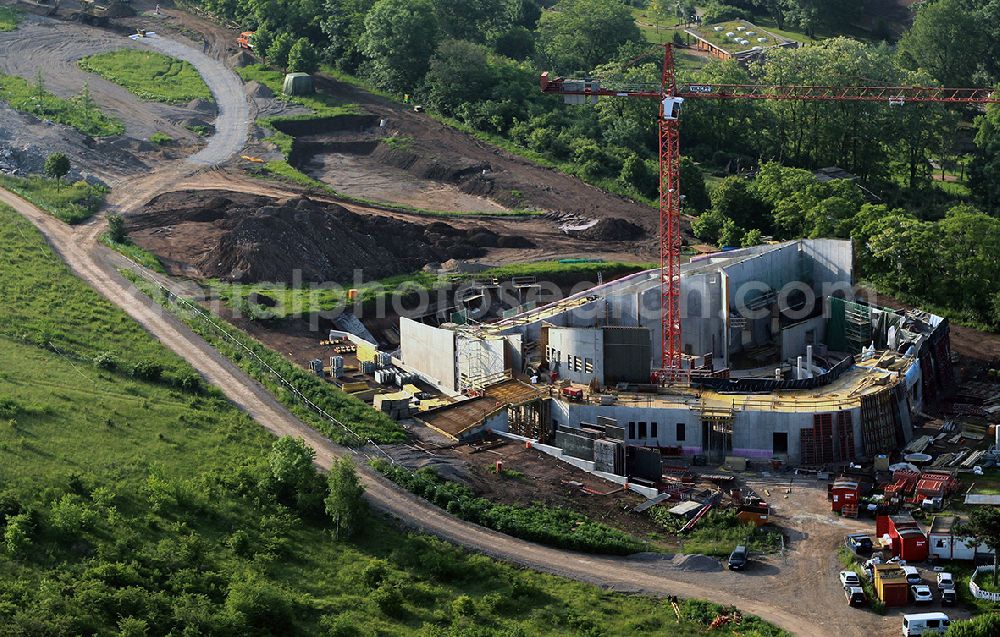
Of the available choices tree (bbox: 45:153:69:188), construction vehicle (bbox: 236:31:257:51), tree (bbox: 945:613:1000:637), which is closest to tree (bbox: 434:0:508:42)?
construction vehicle (bbox: 236:31:257:51)

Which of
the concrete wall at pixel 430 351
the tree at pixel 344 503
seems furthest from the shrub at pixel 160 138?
the tree at pixel 344 503

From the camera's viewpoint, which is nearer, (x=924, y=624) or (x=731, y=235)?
(x=924, y=624)

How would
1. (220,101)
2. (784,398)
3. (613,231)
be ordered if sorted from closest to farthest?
(784,398)
(613,231)
(220,101)

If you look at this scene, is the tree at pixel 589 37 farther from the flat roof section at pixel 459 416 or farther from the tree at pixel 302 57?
the flat roof section at pixel 459 416

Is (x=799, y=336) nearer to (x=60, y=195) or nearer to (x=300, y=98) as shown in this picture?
Result: (x=60, y=195)

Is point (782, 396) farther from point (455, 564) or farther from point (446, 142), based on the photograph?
point (446, 142)

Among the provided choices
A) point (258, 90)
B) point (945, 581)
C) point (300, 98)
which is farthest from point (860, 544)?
point (258, 90)

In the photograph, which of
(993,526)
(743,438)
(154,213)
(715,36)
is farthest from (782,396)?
(715,36)
